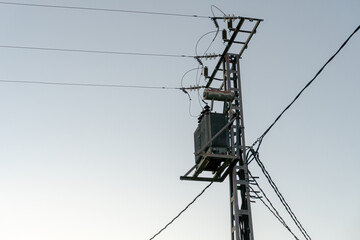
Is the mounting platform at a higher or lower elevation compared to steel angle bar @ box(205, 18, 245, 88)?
lower

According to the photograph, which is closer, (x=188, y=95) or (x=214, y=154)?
(x=214, y=154)

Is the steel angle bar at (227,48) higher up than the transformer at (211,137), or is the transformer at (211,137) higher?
the steel angle bar at (227,48)

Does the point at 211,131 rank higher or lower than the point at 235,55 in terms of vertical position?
lower

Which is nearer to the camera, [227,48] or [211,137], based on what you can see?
[211,137]

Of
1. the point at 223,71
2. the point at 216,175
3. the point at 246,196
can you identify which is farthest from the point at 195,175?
the point at 223,71

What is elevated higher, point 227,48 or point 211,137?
point 227,48

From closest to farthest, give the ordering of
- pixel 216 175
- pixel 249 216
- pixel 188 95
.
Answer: pixel 249 216
pixel 216 175
pixel 188 95

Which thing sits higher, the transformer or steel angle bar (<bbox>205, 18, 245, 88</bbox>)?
steel angle bar (<bbox>205, 18, 245, 88</bbox>)

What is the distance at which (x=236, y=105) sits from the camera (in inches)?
576

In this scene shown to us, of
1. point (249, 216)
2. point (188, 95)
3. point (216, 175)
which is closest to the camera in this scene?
point (249, 216)

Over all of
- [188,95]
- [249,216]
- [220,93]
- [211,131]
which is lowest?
[249,216]

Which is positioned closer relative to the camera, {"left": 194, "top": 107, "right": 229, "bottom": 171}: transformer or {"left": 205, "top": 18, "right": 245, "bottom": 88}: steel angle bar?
{"left": 194, "top": 107, "right": 229, "bottom": 171}: transformer

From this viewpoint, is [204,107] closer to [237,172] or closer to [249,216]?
[237,172]

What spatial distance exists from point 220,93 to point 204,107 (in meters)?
0.90
